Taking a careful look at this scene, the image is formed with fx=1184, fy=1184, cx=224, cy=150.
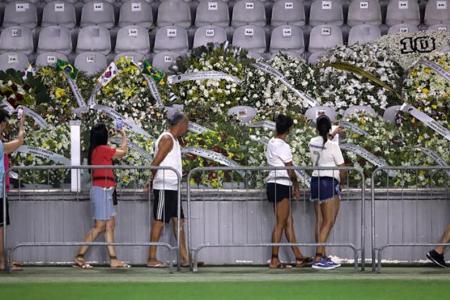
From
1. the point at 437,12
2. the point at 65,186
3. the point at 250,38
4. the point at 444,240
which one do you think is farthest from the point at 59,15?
the point at 444,240

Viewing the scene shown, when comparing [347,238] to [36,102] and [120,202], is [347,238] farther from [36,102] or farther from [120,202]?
[36,102]

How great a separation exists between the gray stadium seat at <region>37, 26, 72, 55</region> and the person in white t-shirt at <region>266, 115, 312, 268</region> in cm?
647

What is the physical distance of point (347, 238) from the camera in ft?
37.2

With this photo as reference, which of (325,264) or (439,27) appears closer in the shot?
(325,264)

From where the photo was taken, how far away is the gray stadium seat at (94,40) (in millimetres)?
16891

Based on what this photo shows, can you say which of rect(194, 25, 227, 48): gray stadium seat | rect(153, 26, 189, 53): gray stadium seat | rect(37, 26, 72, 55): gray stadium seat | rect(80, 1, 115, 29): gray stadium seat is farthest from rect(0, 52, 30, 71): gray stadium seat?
rect(194, 25, 227, 48): gray stadium seat

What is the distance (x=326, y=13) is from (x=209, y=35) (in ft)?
5.97

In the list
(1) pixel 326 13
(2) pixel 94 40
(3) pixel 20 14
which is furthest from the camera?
(3) pixel 20 14

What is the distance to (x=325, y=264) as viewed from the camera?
11.1 meters

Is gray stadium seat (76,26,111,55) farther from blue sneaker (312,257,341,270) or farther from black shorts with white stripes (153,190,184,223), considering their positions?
blue sneaker (312,257,341,270)

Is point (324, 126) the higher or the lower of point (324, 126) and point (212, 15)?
the lower

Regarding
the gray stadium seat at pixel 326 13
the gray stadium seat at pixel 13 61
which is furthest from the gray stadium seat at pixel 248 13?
the gray stadium seat at pixel 13 61

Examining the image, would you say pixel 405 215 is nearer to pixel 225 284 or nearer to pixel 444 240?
pixel 444 240

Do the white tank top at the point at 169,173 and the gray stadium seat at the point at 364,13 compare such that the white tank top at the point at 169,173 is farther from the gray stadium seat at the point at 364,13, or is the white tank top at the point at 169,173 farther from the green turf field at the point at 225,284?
the gray stadium seat at the point at 364,13
